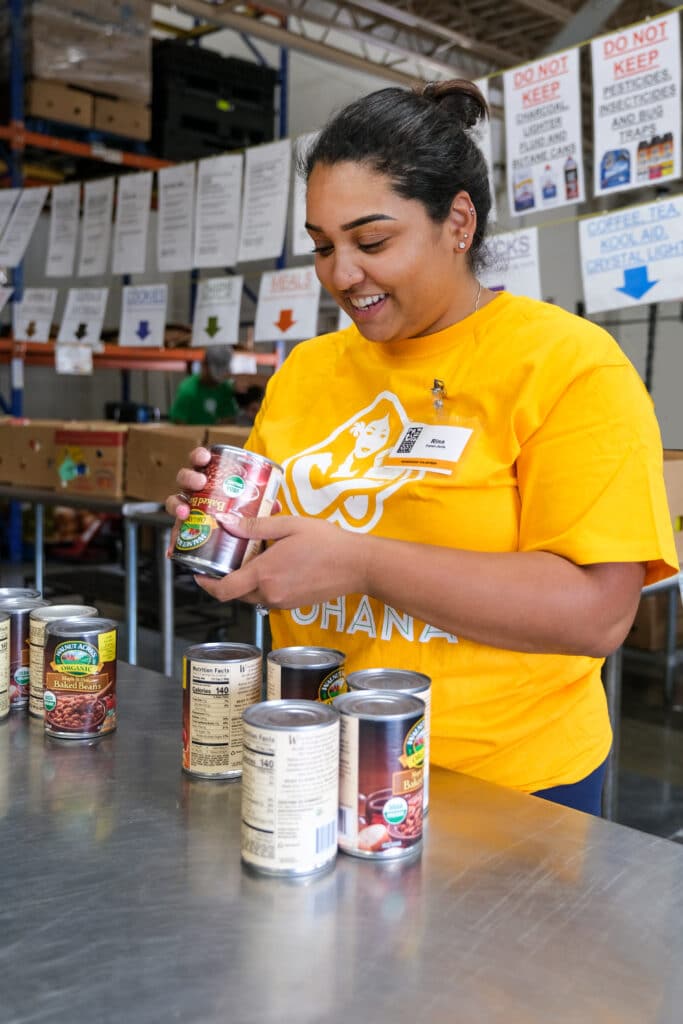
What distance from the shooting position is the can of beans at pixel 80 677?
1037 millimetres

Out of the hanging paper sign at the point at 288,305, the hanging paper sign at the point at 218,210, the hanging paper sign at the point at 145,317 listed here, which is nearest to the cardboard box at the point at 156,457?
the hanging paper sign at the point at 288,305

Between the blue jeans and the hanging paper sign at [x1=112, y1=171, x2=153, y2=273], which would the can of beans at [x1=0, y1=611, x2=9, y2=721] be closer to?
the blue jeans

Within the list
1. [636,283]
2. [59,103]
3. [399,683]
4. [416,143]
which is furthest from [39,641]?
[59,103]

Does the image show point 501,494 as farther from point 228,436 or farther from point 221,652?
point 228,436

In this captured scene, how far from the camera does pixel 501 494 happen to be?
109cm

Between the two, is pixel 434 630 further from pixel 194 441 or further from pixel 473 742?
pixel 194 441

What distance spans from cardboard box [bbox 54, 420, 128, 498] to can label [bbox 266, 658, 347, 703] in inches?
107

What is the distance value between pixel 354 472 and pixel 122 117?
5.80 m

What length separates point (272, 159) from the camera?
13.3 ft

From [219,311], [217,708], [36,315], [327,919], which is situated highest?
[36,315]

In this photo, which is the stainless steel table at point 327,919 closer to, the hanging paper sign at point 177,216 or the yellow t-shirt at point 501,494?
the yellow t-shirt at point 501,494

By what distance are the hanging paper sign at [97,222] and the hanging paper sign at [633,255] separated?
3.43m

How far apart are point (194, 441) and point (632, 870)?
255 cm

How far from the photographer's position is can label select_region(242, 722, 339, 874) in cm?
73
